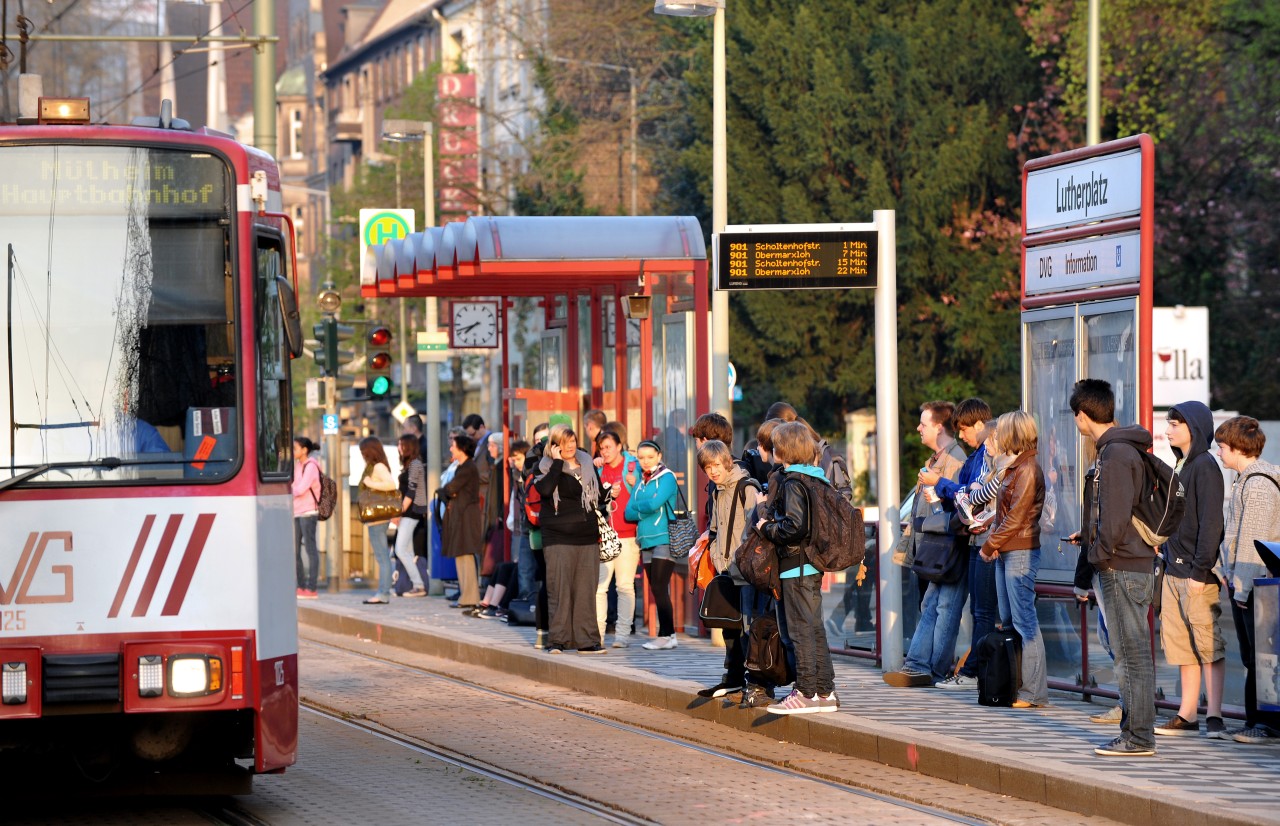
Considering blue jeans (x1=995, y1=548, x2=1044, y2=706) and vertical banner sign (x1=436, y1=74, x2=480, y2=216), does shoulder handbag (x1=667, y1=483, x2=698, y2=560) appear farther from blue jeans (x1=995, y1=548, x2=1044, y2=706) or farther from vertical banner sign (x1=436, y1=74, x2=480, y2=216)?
vertical banner sign (x1=436, y1=74, x2=480, y2=216)

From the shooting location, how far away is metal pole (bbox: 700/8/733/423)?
17.7 meters

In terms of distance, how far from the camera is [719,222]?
1775 centimetres

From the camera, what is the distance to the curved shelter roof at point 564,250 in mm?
18578

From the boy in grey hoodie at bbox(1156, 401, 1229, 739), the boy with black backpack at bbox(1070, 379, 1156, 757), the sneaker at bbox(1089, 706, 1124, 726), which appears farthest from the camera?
the sneaker at bbox(1089, 706, 1124, 726)

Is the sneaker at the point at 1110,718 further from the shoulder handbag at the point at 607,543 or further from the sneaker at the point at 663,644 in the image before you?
the shoulder handbag at the point at 607,543

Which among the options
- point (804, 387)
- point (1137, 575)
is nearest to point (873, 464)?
point (804, 387)

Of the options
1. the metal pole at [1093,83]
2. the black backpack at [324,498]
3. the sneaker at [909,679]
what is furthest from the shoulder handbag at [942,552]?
the black backpack at [324,498]

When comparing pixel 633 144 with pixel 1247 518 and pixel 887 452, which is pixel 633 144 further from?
pixel 1247 518

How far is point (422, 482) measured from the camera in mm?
23266

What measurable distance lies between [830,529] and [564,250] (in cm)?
751

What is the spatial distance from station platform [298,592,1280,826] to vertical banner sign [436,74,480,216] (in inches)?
1255

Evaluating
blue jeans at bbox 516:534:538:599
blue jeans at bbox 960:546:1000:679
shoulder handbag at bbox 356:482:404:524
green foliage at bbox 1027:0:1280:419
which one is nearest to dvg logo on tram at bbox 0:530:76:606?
blue jeans at bbox 960:546:1000:679

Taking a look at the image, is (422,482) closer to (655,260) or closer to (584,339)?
(584,339)

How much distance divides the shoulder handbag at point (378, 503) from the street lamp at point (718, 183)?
617 cm
